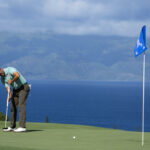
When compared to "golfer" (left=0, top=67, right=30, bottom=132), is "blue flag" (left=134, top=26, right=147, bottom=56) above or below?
above

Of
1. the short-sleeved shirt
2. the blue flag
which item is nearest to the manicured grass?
the short-sleeved shirt

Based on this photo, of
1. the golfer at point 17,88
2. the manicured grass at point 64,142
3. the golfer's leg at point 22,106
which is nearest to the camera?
the manicured grass at point 64,142

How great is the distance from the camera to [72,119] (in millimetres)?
139000

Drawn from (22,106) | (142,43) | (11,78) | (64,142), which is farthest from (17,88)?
(142,43)

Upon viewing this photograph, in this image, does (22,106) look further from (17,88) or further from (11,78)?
(11,78)

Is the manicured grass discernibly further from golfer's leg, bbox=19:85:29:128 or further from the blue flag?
the blue flag

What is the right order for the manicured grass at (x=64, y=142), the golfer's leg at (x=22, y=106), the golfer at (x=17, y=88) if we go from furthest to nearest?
the golfer's leg at (x=22, y=106) < the golfer at (x=17, y=88) < the manicured grass at (x=64, y=142)

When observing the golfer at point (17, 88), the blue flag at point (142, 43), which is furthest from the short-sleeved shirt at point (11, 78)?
the blue flag at point (142, 43)

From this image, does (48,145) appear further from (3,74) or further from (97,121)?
(97,121)

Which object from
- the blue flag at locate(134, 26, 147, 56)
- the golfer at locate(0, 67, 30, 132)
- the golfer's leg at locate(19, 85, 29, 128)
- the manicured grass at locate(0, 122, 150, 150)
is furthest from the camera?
the golfer's leg at locate(19, 85, 29, 128)

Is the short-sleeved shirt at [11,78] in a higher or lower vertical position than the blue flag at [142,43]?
lower

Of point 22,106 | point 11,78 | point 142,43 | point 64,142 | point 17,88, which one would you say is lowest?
point 64,142

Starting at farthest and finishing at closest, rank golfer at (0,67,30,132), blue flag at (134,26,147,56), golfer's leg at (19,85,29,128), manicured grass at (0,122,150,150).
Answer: golfer's leg at (19,85,29,128), golfer at (0,67,30,132), blue flag at (134,26,147,56), manicured grass at (0,122,150,150)

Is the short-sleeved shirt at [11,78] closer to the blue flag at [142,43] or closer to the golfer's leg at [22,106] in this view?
the golfer's leg at [22,106]
